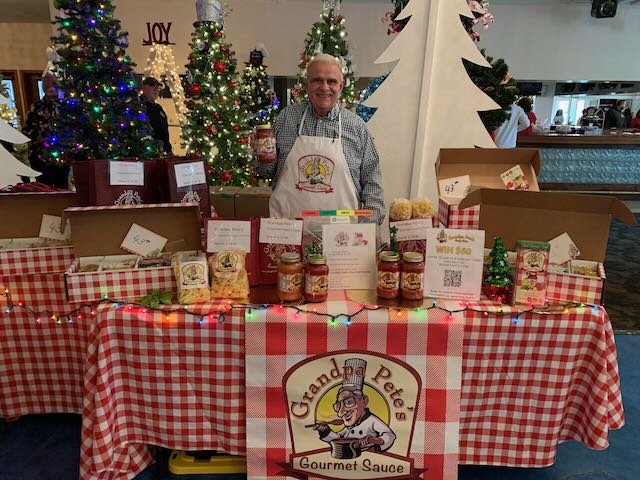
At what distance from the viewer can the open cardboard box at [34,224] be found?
75.9 inches

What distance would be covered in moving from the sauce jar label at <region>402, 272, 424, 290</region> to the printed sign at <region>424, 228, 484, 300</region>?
64 mm

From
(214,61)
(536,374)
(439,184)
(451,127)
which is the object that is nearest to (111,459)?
(536,374)

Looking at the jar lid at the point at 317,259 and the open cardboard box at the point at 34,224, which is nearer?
the jar lid at the point at 317,259

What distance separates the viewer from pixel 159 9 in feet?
27.4

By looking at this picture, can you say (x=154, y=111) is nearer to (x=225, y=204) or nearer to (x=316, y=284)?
(x=225, y=204)

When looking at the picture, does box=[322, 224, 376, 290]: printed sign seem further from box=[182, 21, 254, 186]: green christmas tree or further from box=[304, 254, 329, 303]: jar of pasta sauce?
box=[182, 21, 254, 186]: green christmas tree

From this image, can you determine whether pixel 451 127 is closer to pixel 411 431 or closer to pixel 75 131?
pixel 411 431

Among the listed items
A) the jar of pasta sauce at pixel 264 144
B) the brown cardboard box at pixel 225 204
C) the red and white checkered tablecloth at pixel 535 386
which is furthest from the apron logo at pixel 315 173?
the brown cardboard box at pixel 225 204

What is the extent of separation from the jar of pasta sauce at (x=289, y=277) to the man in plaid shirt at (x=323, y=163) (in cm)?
84

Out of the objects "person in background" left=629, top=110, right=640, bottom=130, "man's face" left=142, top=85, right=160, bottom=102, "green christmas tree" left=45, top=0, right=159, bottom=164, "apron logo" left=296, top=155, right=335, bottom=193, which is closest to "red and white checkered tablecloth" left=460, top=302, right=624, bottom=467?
"apron logo" left=296, top=155, right=335, bottom=193

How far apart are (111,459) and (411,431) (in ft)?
3.56

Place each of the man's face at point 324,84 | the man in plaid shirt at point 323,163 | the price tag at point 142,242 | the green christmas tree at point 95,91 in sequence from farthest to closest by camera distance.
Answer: the green christmas tree at point 95,91
the man in plaid shirt at point 323,163
the man's face at point 324,84
the price tag at point 142,242

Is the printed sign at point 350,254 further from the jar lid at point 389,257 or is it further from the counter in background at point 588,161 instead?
the counter in background at point 588,161

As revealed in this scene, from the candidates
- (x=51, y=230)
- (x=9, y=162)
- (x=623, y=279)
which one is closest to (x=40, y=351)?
(x=51, y=230)
